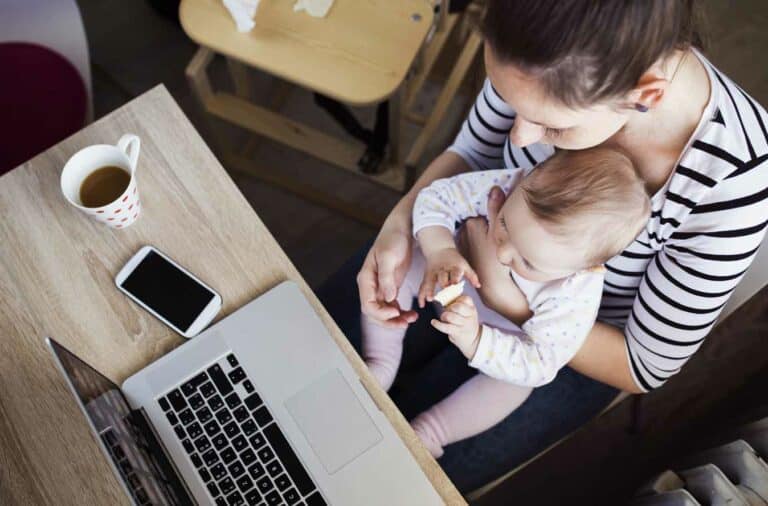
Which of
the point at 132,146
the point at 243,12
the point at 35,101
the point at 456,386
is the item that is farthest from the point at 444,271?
the point at 35,101

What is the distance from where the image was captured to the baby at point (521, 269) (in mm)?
794

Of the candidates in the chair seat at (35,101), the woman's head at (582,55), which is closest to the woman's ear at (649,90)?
the woman's head at (582,55)

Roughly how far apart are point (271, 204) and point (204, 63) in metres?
0.48

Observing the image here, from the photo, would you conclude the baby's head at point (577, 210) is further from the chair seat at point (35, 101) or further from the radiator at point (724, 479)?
the chair seat at point (35, 101)

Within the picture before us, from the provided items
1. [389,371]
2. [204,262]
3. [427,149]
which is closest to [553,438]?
[389,371]

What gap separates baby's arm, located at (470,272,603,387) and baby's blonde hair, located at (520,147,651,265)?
0.34ft

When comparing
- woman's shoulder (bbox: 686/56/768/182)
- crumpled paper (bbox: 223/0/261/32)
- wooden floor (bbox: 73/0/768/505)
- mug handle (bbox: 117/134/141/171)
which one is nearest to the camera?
woman's shoulder (bbox: 686/56/768/182)

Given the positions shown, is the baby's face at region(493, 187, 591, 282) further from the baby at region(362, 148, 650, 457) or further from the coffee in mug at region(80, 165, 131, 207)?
the coffee in mug at region(80, 165, 131, 207)

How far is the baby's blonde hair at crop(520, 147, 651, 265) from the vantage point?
0.78 metres

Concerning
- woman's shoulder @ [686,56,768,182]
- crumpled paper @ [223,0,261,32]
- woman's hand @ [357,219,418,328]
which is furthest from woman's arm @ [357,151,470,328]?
crumpled paper @ [223,0,261,32]

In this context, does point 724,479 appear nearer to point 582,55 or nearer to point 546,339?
point 546,339

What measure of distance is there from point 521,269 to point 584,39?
1.23 feet

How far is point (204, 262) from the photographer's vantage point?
90cm

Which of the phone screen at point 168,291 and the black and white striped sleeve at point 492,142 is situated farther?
the black and white striped sleeve at point 492,142
